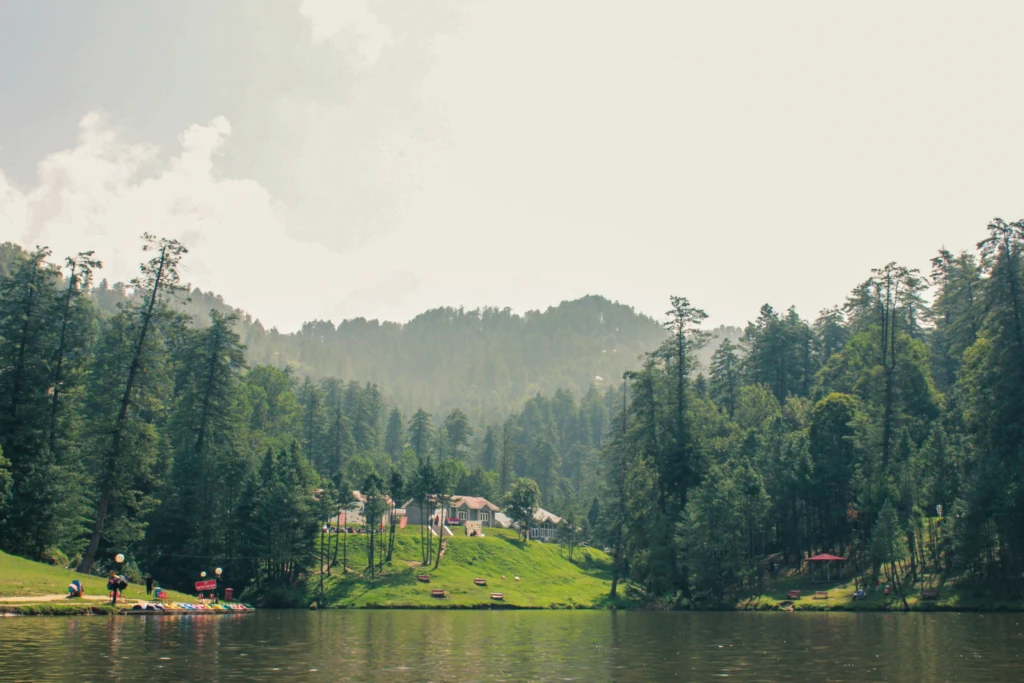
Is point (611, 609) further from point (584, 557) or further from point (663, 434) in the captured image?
point (584, 557)

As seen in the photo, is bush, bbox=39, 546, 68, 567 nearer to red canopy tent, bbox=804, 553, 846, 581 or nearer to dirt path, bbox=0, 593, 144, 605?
dirt path, bbox=0, 593, 144, 605

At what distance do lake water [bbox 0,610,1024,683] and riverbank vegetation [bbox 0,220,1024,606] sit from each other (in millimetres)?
21150

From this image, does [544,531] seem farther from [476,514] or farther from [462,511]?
[462,511]

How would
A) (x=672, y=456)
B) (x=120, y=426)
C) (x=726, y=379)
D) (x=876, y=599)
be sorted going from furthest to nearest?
(x=726, y=379)
(x=672, y=456)
(x=876, y=599)
(x=120, y=426)

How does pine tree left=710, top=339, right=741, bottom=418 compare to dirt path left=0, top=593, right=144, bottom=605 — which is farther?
→ pine tree left=710, top=339, right=741, bottom=418

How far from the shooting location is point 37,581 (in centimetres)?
4503

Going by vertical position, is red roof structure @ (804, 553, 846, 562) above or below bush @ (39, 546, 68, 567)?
below

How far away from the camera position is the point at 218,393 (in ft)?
280

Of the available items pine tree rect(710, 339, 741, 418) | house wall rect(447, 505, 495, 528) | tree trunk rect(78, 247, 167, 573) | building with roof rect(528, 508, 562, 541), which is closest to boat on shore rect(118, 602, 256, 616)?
tree trunk rect(78, 247, 167, 573)

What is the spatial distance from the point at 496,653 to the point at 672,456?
57.6 m

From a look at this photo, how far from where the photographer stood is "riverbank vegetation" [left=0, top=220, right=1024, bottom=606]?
5953 centimetres

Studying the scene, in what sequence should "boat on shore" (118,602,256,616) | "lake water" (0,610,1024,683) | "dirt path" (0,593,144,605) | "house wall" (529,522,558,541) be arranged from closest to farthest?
"lake water" (0,610,1024,683) < "dirt path" (0,593,144,605) < "boat on shore" (118,602,256,616) < "house wall" (529,522,558,541)

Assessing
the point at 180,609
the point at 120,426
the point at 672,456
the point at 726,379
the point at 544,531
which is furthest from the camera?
the point at 544,531

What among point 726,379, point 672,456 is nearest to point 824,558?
point 672,456
